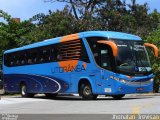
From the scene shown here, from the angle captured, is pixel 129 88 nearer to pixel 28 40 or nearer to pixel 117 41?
pixel 117 41

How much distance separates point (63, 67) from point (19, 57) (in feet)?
19.4

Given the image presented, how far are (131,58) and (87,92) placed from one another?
2983 mm

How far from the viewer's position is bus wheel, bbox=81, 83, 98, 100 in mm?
25492

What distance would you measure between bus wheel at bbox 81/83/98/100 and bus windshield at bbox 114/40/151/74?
229cm

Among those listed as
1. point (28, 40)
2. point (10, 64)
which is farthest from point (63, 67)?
point (28, 40)

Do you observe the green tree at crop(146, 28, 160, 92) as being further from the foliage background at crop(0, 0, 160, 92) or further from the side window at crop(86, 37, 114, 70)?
the side window at crop(86, 37, 114, 70)

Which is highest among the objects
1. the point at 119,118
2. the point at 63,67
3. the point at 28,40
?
the point at 28,40

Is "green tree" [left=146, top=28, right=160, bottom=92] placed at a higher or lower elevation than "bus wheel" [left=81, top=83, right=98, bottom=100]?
higher

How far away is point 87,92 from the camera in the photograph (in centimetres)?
2569

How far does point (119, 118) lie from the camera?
14773 millimetres

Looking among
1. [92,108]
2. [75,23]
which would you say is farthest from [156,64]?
[92,108]

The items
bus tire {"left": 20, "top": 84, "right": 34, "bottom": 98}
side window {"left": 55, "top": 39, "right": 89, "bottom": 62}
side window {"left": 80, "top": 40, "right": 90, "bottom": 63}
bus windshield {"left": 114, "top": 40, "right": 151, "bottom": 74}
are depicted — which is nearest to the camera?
bus windshield {"left": 114, "top": 40, "right": 151, "bottom": 74}

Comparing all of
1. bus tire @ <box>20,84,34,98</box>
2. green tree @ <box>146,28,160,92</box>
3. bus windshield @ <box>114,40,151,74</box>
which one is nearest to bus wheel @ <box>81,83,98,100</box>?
bus windshield @ <box>114,40,151,74</box>

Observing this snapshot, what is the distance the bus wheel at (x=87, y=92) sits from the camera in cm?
2549
